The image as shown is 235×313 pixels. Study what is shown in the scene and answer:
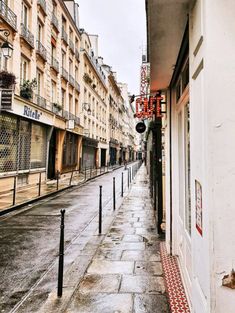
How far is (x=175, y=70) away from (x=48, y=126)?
54.4 ft

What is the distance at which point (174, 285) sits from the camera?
3.81 m

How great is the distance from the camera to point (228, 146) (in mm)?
1647

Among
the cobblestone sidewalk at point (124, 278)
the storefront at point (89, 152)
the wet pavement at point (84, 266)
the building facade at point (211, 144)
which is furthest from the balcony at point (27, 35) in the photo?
the building facade at point (211, 144)

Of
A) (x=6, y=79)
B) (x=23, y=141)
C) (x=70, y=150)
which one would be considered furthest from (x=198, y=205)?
(x=70, y=150)

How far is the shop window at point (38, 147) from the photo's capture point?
17.3 meters

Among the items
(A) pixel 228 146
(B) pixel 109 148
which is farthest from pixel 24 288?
(B) pixel 109 148

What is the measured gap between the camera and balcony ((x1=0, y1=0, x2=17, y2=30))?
13.3m

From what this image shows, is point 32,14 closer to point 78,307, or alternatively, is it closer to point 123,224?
point 123,224

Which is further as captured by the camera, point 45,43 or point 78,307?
point 45,43

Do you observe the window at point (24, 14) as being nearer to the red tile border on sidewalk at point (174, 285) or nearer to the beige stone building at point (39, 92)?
the beige stone building at point (39, 92)

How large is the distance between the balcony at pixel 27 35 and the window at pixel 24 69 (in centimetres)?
102

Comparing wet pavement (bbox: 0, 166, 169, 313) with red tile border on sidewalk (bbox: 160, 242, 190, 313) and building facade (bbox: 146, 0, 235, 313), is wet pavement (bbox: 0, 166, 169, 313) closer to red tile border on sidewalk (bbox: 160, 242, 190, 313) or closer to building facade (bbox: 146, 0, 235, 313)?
red tile border on sidewalk (bbox: 160, 242, 190, 313)

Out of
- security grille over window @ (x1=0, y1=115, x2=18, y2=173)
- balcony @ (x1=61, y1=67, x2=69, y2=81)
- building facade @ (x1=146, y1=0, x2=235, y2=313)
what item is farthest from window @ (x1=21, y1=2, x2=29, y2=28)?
building facade @ (x1=146, y1=0, x2=235, y2=313)

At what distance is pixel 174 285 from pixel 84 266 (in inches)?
61.1
